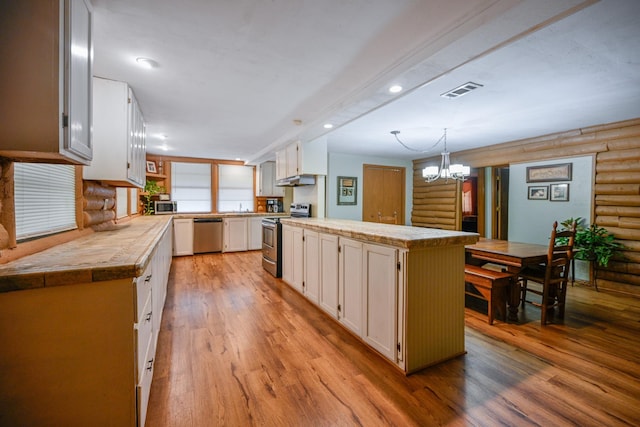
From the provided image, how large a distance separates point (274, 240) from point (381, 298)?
256cm

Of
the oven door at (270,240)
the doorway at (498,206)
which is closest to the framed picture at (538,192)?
the doorway at (498,206)

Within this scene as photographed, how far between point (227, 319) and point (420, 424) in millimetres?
2032

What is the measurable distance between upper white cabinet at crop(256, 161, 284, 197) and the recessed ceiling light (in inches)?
188

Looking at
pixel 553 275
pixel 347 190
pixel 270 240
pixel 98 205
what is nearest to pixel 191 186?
pixel 270 240

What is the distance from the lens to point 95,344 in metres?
1.29

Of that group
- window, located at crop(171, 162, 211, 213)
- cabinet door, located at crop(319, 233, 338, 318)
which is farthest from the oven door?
window, located at crop(171, 162, 211, 213)

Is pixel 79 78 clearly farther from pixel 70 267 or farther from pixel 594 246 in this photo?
pixel 594 246

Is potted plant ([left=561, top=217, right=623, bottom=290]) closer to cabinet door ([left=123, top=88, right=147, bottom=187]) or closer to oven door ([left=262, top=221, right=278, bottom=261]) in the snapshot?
oven door ([left=262, top=221, right=278, bottom=261])

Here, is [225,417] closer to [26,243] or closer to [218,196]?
[26,243]

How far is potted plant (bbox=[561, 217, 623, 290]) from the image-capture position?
12.5ft

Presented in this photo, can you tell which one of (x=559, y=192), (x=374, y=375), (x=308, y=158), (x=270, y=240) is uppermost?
(x=308, y=158)

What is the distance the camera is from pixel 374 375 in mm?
1973

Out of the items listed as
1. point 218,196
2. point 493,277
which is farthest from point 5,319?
point 218,196

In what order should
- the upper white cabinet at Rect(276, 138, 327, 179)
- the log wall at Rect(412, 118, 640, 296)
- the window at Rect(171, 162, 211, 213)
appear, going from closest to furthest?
the log wall at Rect(412, 118, 640, 296) → the upper white cabinet at Rect(276, 138, 327, 179) → the window at Rect(171, 162, 211, 213)
